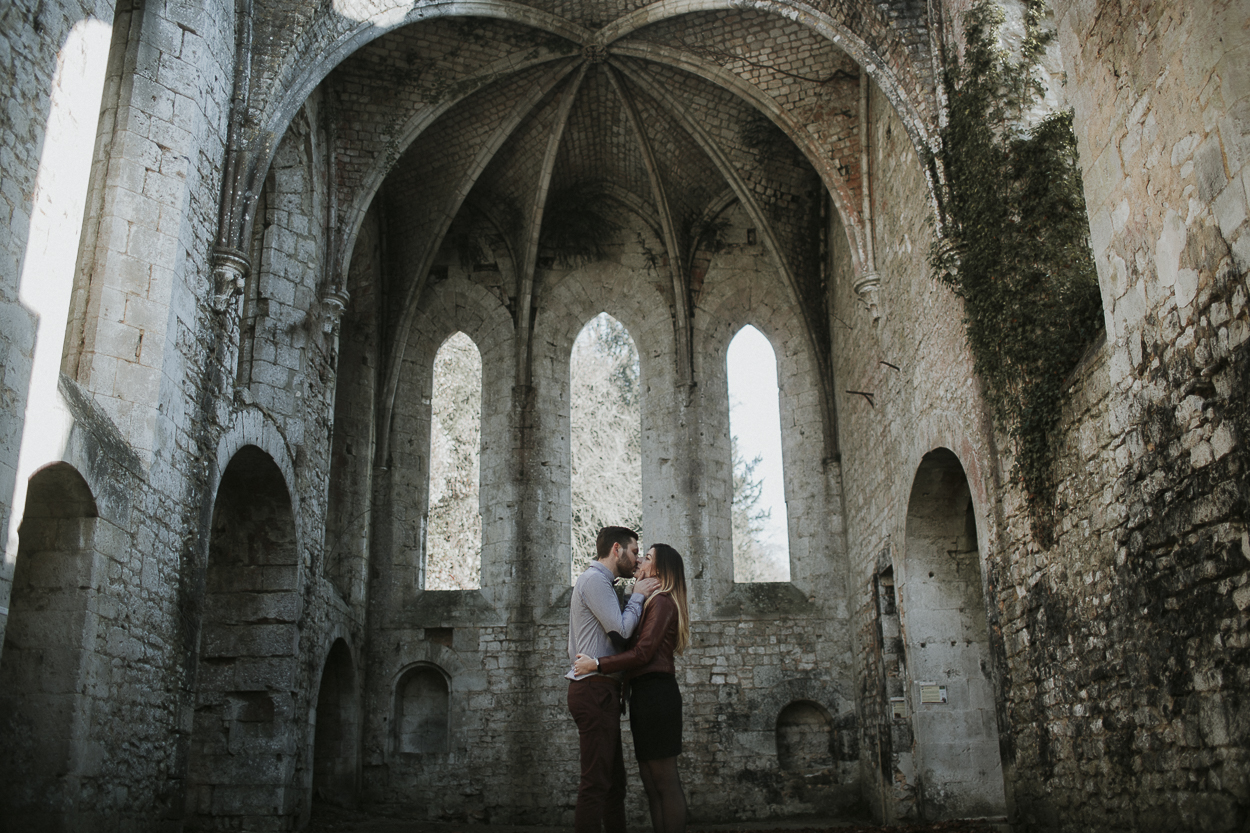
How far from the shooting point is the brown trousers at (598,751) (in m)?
4.60

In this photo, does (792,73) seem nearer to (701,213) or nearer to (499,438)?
(701,213)

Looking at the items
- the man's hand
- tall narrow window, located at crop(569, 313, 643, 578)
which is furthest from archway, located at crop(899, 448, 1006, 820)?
tall narrow window, located at crop(569, 313, 643, 578)

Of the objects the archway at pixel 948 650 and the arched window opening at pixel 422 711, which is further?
the arched window opening at pixel 422 711

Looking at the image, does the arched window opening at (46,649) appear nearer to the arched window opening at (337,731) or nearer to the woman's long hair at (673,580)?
the woman's long hair at (673,580)

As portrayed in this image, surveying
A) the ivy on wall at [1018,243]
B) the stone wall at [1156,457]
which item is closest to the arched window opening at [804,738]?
the stone wall at [1156,457]

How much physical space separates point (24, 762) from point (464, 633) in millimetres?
6738

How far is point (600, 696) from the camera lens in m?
4.72

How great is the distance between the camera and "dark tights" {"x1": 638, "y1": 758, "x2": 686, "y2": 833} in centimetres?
462

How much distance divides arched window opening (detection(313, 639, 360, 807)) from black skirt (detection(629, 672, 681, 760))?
752 centimetres

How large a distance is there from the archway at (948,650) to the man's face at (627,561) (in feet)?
15.7

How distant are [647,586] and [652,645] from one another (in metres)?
0.35

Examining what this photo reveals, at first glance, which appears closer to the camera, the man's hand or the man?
the man

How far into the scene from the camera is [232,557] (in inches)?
391

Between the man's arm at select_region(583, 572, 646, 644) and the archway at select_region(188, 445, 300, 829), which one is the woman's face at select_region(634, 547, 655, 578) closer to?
the man's arm at select_region(583, 572, 646, 644)
